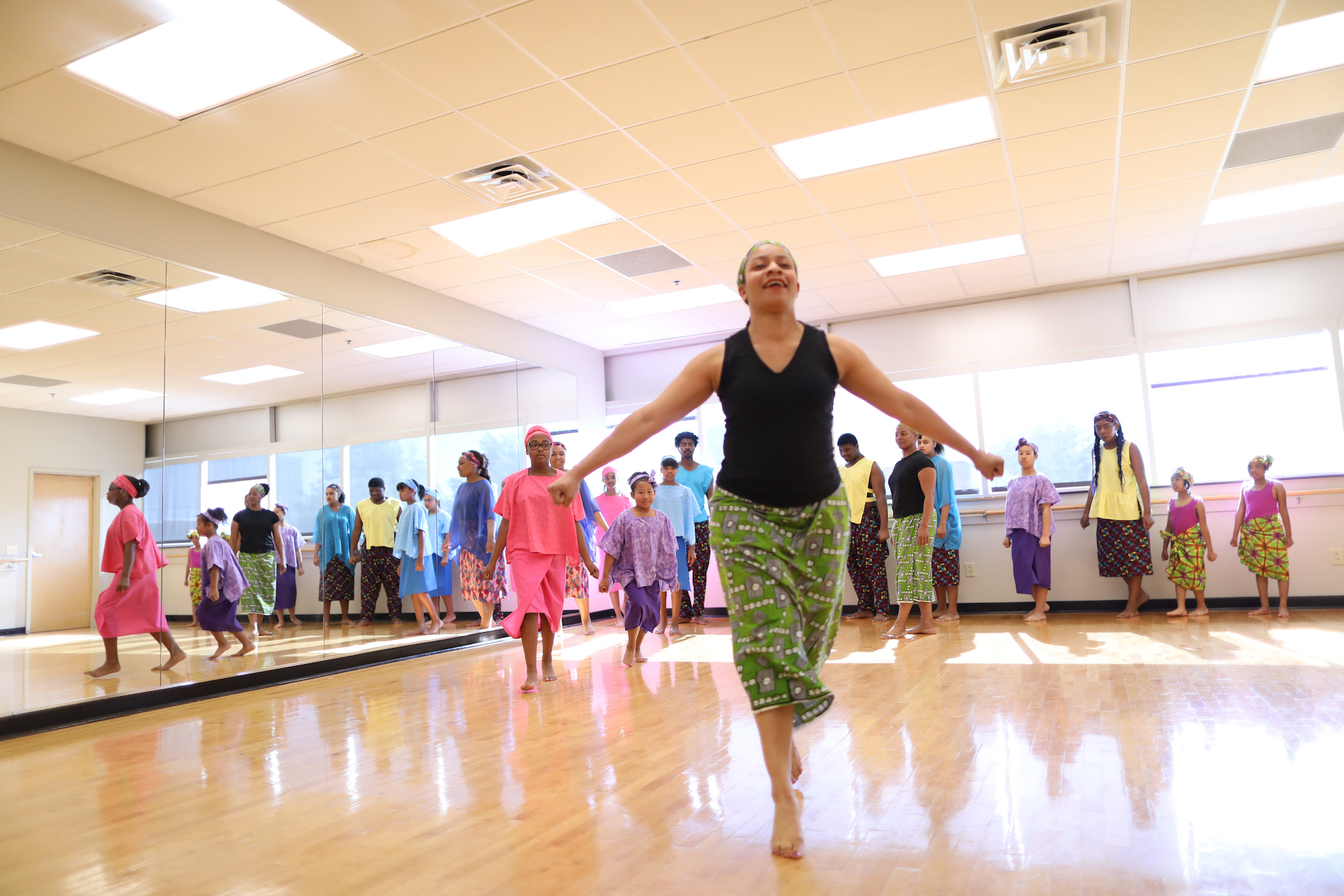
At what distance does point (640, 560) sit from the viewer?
5559 millimetres

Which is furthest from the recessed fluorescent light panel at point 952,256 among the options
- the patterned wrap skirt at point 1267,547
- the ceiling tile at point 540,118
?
the ceiling tile at point 540,118

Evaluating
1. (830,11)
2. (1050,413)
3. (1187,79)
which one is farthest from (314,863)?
(1050,413)

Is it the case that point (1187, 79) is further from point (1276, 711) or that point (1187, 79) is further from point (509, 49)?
point (509, 49)

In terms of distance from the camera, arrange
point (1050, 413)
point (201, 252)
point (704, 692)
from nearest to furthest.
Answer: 1. point (704, 692)
2. point (201, 252)
3. point (1050, 413)

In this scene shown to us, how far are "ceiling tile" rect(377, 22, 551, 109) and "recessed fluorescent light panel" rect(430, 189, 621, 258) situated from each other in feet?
4.48

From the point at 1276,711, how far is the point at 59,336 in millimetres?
6287

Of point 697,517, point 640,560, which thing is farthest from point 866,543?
point 640,560

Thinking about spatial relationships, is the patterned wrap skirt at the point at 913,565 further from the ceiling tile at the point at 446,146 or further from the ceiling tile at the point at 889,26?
the ceiling tile at the point at 446,146

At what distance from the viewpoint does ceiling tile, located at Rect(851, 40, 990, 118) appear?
4.22 meters

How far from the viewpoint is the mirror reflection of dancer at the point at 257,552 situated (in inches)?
224

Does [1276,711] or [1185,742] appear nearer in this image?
[1185,742]

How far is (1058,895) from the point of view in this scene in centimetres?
174

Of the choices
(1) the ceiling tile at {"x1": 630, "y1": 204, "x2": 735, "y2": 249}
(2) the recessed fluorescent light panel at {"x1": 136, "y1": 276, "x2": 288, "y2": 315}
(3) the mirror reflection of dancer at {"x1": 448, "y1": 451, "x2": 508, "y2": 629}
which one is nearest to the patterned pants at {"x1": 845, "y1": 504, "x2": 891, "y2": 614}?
(1) the ceiling tile at {"x1": 630, "y1": 204, "x2": 735, "y2": 249}

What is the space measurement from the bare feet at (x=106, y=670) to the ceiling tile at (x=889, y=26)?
5009 mm
